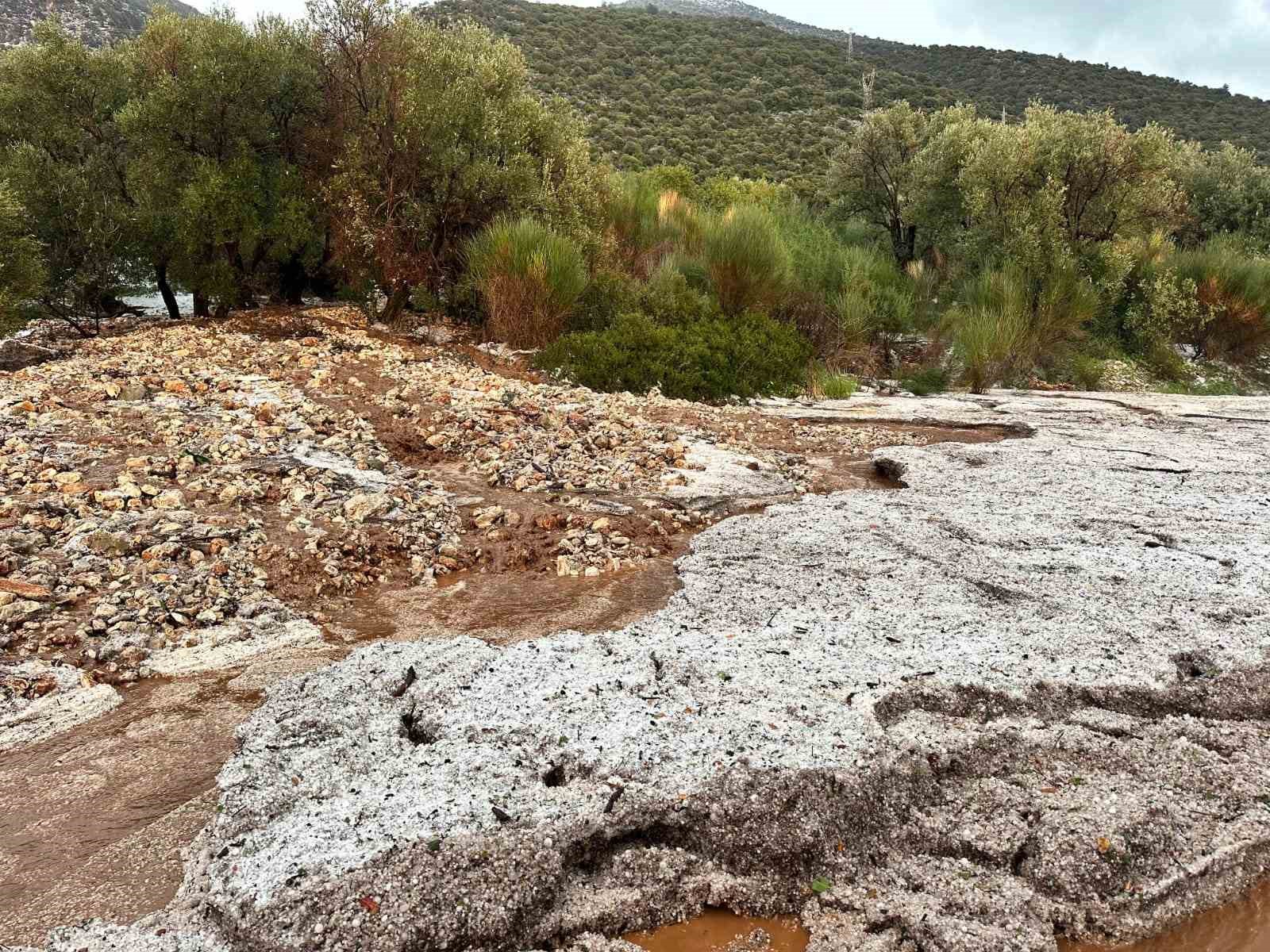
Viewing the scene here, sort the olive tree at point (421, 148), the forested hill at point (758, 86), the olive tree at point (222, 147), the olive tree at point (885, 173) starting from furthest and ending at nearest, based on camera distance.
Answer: the forested hill at point (758, 86) → the olive tree at point (885, 173) → the olive tree at point (421, 148) → the olive tree at point (222, 147)

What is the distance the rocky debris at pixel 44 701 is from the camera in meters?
2.85

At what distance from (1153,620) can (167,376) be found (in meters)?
7.39

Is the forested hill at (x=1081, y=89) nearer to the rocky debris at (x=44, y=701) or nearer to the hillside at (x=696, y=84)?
the hillside at (x=696, y=84)

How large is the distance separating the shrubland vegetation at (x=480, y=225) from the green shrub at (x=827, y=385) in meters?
0.04

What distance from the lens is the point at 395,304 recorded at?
34.4 ft

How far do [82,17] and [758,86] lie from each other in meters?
33.4

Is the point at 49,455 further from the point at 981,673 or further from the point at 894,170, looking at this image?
the point at 894,170

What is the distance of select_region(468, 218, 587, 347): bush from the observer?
945cm

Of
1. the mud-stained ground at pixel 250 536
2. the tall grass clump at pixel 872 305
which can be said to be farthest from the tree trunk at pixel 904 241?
the mud-stained ground at pixel 250 536

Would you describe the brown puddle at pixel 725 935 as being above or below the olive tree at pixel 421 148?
below

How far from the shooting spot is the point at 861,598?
3.73 m

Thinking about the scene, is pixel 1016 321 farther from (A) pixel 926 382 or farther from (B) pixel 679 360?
(B) pixel 679 360

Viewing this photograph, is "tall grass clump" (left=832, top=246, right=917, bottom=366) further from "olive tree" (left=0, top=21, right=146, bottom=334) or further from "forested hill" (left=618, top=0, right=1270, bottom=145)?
"forested hill" (left=618, top=0, right=1270, bottom=145)

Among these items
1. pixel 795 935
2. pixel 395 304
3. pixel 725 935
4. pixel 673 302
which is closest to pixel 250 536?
pixel 725 935
